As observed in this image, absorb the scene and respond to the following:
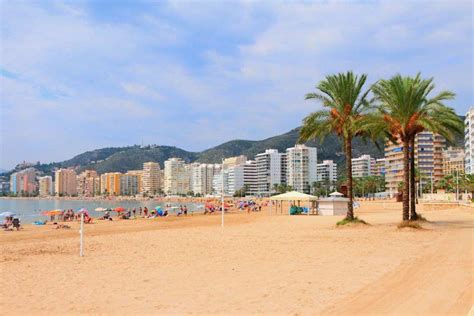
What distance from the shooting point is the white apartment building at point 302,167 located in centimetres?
17300

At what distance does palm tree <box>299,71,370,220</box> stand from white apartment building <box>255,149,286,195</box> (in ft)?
513

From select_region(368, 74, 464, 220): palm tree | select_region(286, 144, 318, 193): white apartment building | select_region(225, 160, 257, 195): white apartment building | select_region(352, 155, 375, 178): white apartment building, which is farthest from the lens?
select_region(225, 160, 257, 195): white apartment building

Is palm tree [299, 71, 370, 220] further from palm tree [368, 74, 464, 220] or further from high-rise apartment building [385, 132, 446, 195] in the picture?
high-rise apartment building [385, 132, 446, 195]

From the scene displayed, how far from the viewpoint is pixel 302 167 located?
17362cm

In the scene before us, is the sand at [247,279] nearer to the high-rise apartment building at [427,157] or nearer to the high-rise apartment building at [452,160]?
the high-rise apartment building at [427,157]

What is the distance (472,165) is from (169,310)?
10455 centimetres

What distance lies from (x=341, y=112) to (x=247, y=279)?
1491 cm

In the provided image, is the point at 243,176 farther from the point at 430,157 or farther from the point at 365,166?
the point at 430,157

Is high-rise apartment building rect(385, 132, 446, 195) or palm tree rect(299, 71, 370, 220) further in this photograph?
high-rise apartment building rect(385, 132, 446, 195)

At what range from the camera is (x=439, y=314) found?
6.27 m

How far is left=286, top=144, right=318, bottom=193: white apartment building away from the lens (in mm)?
173000

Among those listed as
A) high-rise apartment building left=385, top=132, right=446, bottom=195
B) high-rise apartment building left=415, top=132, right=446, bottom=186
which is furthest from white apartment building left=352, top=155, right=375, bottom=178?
high-rise apartment building left=415, top=132, right=446, bottom=186

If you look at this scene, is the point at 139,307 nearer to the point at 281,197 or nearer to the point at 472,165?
the point at 281,197

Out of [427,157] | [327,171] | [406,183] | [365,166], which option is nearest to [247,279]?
[406,183]
